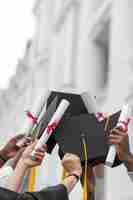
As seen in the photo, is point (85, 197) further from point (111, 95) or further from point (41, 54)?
point (41, 54)

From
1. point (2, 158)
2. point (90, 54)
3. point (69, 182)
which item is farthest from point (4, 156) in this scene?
point (90, 54)

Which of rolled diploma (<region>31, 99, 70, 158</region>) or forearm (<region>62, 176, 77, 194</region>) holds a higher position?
rolled diploma (<region>31, 99, 70, 158</region>)

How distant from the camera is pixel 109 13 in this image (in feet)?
34.1

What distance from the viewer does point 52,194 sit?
2422mm

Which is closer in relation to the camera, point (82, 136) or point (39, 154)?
point (39, 154)

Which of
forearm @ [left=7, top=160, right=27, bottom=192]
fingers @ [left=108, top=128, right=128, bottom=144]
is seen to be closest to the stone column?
fingers @ [left=108, top=128, right=128, bottom=144]

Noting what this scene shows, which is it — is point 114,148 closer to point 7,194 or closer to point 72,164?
Result: point 72,164

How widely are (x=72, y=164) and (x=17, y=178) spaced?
0.99 feet

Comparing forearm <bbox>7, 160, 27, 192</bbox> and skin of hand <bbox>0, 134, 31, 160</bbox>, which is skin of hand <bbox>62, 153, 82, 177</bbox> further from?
skin of hand <bbox>0, 134, 31, 160</bbox>

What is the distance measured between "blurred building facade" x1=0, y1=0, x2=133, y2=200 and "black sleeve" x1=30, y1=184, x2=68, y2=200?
57.2 inches

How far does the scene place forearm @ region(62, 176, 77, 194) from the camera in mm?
2523

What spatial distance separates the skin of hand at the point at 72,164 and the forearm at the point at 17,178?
0.22 metres

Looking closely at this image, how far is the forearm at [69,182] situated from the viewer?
2523mm

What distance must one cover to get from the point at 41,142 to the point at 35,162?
14cm
